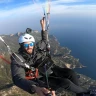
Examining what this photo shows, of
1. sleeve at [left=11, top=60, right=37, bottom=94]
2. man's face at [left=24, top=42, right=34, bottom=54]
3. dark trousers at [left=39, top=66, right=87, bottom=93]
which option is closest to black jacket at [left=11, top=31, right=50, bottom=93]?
sleeve at [left=11, top=60, right=37, bottom=94]

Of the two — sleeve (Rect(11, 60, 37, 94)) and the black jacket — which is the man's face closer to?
the black jacket

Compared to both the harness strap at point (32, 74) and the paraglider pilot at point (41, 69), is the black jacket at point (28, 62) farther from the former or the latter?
the harness strap at point (32, 74)

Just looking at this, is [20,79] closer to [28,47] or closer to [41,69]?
[41,69]

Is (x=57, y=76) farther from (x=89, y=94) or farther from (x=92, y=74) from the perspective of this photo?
(x=92, y=74)

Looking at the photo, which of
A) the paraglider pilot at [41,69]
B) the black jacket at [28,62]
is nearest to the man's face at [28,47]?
the paraglider pilot at [41,69]

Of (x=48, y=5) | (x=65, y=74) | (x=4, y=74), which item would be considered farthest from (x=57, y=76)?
(x=4, y=74)

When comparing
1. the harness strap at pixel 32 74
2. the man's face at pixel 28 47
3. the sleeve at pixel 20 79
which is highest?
the man's face at pixel 28 47

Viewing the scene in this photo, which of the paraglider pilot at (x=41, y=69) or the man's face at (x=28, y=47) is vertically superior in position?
the man's face at (x=28, y=47)
